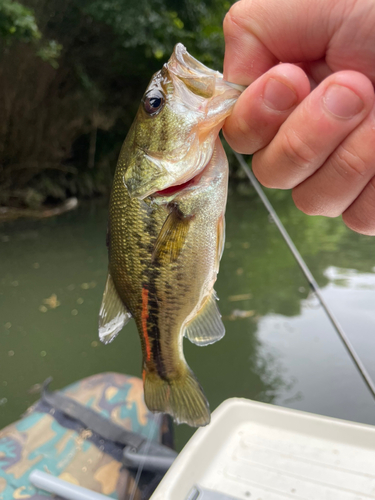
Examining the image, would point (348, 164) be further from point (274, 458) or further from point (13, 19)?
point (13, 19)

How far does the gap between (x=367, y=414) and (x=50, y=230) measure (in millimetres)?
7153

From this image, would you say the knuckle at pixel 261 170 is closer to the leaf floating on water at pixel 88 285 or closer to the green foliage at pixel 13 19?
the leaf floating on water at pixel 88 285

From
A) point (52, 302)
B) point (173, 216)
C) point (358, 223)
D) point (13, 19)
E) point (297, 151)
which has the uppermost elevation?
point (13, 19)

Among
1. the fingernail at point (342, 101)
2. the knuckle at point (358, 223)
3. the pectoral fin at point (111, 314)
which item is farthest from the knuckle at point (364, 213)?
the pectoral fin at point (111, 314)

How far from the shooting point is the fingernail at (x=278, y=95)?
0.85 metres

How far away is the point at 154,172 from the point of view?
1.03m

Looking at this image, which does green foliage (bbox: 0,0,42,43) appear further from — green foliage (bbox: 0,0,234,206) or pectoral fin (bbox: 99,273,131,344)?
pectoral fin (bbox: 99,273,131,344)

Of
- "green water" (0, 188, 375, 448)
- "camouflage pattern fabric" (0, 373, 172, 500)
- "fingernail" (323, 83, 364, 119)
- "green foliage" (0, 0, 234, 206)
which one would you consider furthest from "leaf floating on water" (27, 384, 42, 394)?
"green foliage" (0, 0, 234, 206)

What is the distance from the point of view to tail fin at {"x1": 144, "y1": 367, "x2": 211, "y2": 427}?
45.8 inches

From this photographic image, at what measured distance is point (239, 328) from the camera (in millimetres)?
4324

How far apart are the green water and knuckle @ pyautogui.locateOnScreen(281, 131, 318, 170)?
102 inches

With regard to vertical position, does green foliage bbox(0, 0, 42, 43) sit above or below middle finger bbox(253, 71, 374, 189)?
above

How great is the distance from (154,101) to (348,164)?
520mm

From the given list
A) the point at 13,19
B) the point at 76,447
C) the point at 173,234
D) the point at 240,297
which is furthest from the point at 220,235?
the point at 13,19
